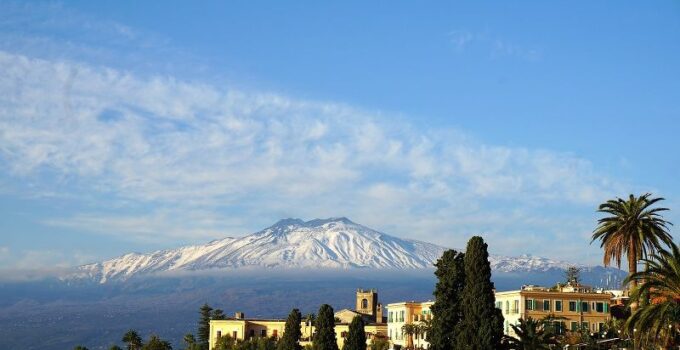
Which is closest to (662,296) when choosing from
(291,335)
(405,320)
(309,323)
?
(291,335)

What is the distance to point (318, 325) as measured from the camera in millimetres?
121125

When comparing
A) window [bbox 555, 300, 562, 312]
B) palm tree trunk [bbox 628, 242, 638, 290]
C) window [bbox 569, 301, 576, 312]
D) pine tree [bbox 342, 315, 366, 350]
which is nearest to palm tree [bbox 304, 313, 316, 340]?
pine tree [bbox 342, 315, 366, 350]

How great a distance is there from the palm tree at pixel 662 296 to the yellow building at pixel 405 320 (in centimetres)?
6714

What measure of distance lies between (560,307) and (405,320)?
3045 centimetres

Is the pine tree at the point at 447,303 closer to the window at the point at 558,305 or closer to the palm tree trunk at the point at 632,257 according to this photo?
the palm tree trunk at the point at 632,257

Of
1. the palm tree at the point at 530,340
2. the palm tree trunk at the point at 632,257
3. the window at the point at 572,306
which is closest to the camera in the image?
the palm tree trunk at the point at 632,257

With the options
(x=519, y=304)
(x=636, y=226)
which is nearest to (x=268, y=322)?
(x=519, y=304)

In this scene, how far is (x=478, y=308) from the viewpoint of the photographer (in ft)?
299

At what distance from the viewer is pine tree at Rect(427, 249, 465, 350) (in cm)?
9375

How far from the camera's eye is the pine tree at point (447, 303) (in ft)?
308

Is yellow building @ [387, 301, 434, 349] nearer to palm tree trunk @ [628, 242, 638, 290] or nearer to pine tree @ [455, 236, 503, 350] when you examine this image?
pine tree @ [455, 236, 503, 350]

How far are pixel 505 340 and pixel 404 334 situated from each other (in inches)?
1980

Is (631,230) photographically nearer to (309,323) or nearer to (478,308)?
(478,308)

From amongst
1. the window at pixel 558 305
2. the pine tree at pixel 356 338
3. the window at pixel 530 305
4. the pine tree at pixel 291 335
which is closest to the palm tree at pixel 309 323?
the pine tree at pixel 291 335
